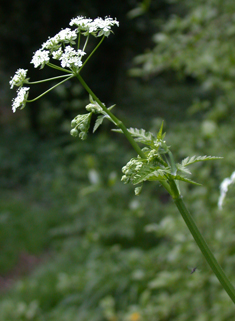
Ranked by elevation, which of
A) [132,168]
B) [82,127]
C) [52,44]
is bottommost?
[132,168]

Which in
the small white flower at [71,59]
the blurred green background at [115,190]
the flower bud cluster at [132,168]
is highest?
the blurred green background at [115,190]

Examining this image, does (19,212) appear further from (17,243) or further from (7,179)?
(7,179)

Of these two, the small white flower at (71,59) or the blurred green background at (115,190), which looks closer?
the small white flower at (71,59)

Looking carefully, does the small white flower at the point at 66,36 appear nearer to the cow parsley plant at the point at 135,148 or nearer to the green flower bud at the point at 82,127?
the cow parsley plant at the point at 135,148

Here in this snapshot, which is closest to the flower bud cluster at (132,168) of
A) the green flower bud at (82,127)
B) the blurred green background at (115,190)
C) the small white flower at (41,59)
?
the green flower bud at (82,127)

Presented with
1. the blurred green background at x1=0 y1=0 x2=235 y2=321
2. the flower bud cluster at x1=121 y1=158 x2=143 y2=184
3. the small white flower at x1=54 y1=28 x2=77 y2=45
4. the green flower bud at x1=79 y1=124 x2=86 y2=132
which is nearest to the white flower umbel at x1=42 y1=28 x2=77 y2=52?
the small white flower at x1=54 y1=28 x2=77 y2=45

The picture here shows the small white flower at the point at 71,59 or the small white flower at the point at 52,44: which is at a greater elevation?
the small white flower at the point at 52,44

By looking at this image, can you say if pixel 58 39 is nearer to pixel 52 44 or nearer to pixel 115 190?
pixel 52 44

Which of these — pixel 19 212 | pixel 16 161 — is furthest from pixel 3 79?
pixel 19 212

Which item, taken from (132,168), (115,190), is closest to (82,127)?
(132,168)

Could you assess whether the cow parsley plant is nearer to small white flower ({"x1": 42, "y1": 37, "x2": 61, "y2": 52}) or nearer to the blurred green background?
small white flower ({"x1": 42, "y1": 37, "x2": 61, "y2": 52})
